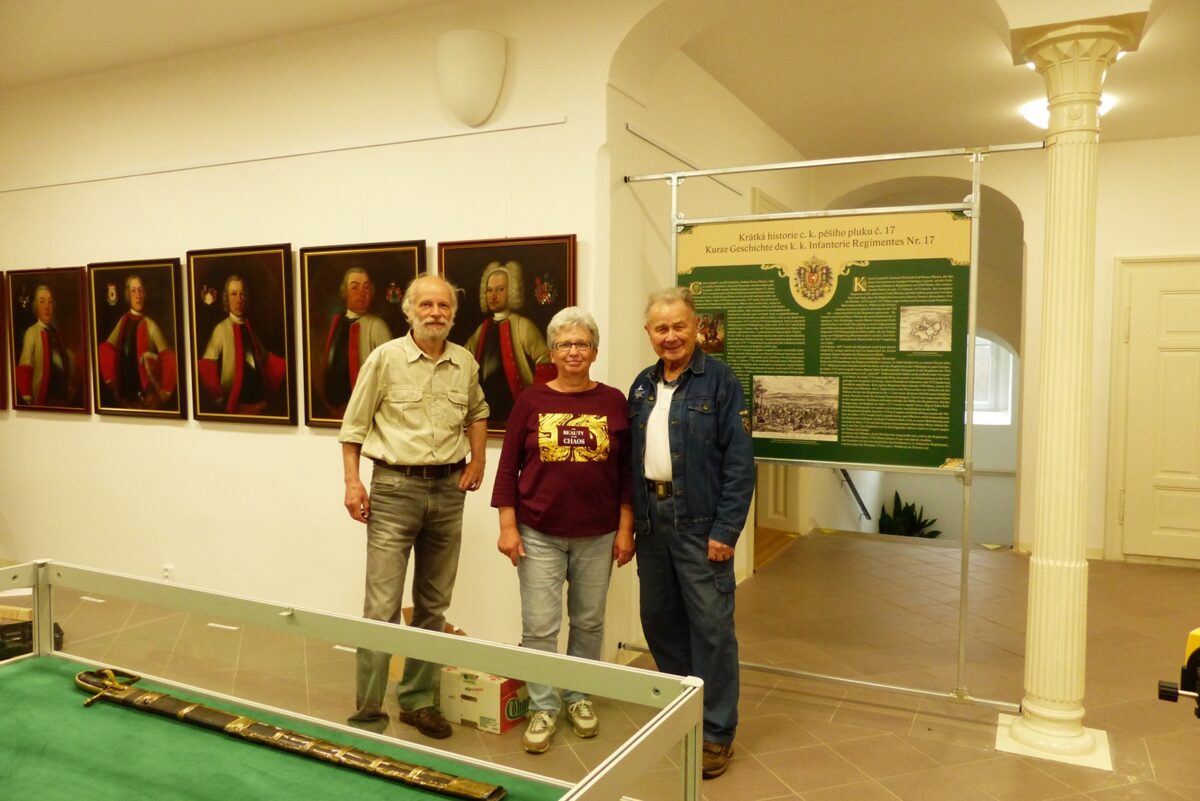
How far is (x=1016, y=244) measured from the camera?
991cm

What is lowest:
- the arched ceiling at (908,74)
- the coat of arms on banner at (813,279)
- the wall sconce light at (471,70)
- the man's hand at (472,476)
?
the man's hand at (472,476)

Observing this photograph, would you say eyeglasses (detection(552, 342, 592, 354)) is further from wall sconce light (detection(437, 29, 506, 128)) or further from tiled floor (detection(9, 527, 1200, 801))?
wall sconce light (detection(437, 29, 506, 128))

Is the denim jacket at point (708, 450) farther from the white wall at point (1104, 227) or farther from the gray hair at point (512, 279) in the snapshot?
the white wall at point (1104, 227)

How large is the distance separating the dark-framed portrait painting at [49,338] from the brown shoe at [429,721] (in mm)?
4701

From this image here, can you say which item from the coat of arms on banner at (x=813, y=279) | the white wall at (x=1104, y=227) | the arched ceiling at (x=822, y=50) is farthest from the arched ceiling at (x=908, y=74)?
the coat of arms on banner at (x=813, y=279)

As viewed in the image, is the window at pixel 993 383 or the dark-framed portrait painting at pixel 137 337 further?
the window at pixel 993 383

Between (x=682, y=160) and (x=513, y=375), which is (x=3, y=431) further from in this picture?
(x=682, y=160)

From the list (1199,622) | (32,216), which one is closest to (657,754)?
(1199,622)

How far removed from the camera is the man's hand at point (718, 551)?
310 centimetres

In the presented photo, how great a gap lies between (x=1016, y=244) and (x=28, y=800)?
33.9 feet

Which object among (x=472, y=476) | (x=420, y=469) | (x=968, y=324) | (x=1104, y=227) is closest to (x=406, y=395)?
(x=420, y=469)

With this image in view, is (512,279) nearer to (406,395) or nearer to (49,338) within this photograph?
(406,395)

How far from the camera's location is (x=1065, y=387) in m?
3.30

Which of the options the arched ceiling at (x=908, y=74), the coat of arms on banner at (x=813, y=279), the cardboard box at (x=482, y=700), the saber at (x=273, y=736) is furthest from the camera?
the arched ceiling at (x=908, y=74)
